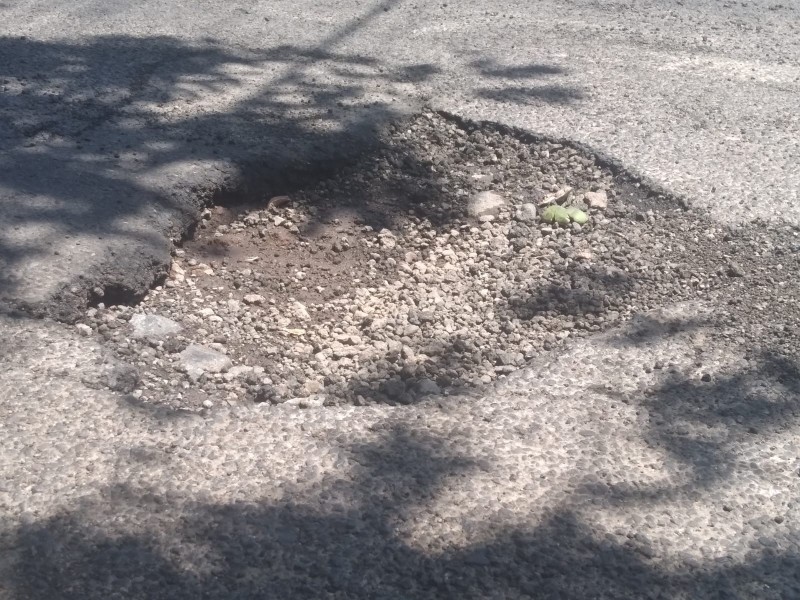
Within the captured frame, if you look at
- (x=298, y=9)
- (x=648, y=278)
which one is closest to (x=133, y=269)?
(x=648, y=278)

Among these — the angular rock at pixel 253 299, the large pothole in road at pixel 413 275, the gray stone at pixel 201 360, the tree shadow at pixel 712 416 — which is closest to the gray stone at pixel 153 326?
the large pothole in road at pixel 413 275

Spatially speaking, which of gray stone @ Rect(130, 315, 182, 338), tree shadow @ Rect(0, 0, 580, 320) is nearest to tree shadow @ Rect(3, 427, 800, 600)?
gray stone @ Rect(130, 315, 182, 338)

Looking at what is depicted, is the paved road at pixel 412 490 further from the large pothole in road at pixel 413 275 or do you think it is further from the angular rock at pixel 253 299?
the angular rock at pixel 253 299

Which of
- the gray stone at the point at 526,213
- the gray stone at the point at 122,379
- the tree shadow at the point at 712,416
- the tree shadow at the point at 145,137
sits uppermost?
the tree shadow at the point at 145,137

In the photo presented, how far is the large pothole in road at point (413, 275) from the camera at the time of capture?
3.04m

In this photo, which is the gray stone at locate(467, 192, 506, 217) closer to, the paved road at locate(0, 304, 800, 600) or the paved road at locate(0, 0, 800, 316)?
the paved road at locate(0, 0, 800, 316)

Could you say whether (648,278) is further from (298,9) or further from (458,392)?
(298,9)

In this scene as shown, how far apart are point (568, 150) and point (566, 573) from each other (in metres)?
2.67

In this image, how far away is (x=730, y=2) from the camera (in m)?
6.71

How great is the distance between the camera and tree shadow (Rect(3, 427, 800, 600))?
2094 mm

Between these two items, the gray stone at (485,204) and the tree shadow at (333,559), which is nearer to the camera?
the tree shadow at (333,559)

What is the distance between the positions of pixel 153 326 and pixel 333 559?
4.21 feet

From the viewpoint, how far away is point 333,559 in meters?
2.17

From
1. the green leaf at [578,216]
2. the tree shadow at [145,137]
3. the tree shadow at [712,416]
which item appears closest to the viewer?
the tree shadow at [712,416]
